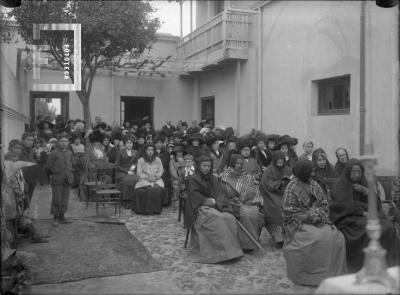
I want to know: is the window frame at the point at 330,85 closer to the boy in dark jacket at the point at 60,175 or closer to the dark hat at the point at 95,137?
the dark hat at the point at 95,137

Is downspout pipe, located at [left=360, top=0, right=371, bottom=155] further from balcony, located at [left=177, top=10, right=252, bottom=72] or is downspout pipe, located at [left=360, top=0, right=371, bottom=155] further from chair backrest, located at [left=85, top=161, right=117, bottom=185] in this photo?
chair backrest, located at [left=85, top=161, right=117, bottom=185]

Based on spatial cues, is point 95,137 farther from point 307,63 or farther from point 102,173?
point 307,63

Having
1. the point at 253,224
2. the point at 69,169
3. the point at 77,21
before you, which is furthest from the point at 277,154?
the point at 77,21

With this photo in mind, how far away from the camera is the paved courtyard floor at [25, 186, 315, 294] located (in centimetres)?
445

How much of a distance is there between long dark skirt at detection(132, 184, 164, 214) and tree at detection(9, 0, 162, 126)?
2.27 metres

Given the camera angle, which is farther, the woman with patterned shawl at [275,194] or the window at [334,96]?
the window at [334,96]

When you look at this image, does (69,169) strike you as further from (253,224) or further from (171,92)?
(171,92)

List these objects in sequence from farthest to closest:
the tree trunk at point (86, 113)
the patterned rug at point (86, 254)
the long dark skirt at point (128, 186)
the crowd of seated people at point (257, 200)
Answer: the tree trunk at point (86, 113) → the long dark skirt at point (128, 186) → the patterned rug at point (86, 254) → the crowd of seated people at point (257, 200)

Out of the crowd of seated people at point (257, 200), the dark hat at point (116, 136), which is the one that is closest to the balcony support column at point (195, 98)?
the dark hat at point (116, 136)

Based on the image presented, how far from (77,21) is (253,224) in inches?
213

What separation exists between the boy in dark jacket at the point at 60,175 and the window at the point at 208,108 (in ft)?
30.8

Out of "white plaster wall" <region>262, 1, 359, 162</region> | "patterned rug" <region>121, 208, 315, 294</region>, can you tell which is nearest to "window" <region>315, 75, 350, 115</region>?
"white plaster wall" <region>262, 1, 359, 162</region>

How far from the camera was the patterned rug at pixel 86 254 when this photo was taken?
4.85 meters

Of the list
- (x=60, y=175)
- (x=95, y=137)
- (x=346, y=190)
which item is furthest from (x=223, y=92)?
(x=346, y=190)
